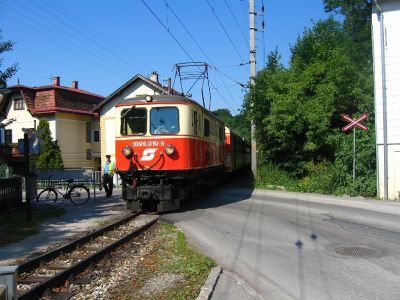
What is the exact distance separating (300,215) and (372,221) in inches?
76.2

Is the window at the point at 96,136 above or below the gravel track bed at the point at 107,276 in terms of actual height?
above

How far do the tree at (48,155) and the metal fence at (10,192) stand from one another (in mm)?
26310

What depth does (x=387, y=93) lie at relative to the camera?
1789cm

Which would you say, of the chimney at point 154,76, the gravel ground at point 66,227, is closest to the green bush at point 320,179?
the gravel ground at point 66,227

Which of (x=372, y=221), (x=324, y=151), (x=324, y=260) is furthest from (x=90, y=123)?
(x=324, y=260)

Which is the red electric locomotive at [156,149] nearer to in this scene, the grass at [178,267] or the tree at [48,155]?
the grass at [178,267]

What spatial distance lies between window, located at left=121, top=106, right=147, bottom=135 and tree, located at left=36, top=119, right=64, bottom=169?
2856 centimetres

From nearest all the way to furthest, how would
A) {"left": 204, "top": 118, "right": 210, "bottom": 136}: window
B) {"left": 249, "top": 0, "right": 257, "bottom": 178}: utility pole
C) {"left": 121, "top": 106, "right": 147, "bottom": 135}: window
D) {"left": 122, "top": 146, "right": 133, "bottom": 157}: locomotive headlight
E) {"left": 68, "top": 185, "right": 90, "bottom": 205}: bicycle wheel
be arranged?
{"left": 122, "top": 146, "right": 133, "bottom": 157}: locomotive headlight, {"left": 121, "top": 106, "right": 147, "bottom": 135}: window, {"left": 204, "top": 118, "right": 210, "bottom": 136}: window, {"left": 68, "top": 185, "right": 90, "bottom": 205}: bicycle wheel, {"left": 249, "top": 0, "right": 257, "bottom": 178}: utility pole

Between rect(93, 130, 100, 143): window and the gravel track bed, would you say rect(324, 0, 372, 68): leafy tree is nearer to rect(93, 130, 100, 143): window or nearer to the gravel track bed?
rect(93, 130, 100, 143): window

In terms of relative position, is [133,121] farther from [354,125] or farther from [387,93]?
[387,93]

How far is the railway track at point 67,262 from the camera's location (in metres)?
6.41

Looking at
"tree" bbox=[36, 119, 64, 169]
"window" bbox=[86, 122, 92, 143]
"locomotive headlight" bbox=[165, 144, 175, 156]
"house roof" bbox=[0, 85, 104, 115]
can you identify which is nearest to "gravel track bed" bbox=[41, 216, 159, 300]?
"locomotive headlight" bbox=[165, 144, 175, 156]

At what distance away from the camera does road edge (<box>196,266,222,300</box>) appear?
574 cm

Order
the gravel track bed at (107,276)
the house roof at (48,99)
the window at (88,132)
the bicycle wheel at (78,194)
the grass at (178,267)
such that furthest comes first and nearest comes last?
the window at (88,132), the house roof at (48,99), the bicycle wheel at (78,194), the gravel track bed at (107,276), the grass at (178,267)
